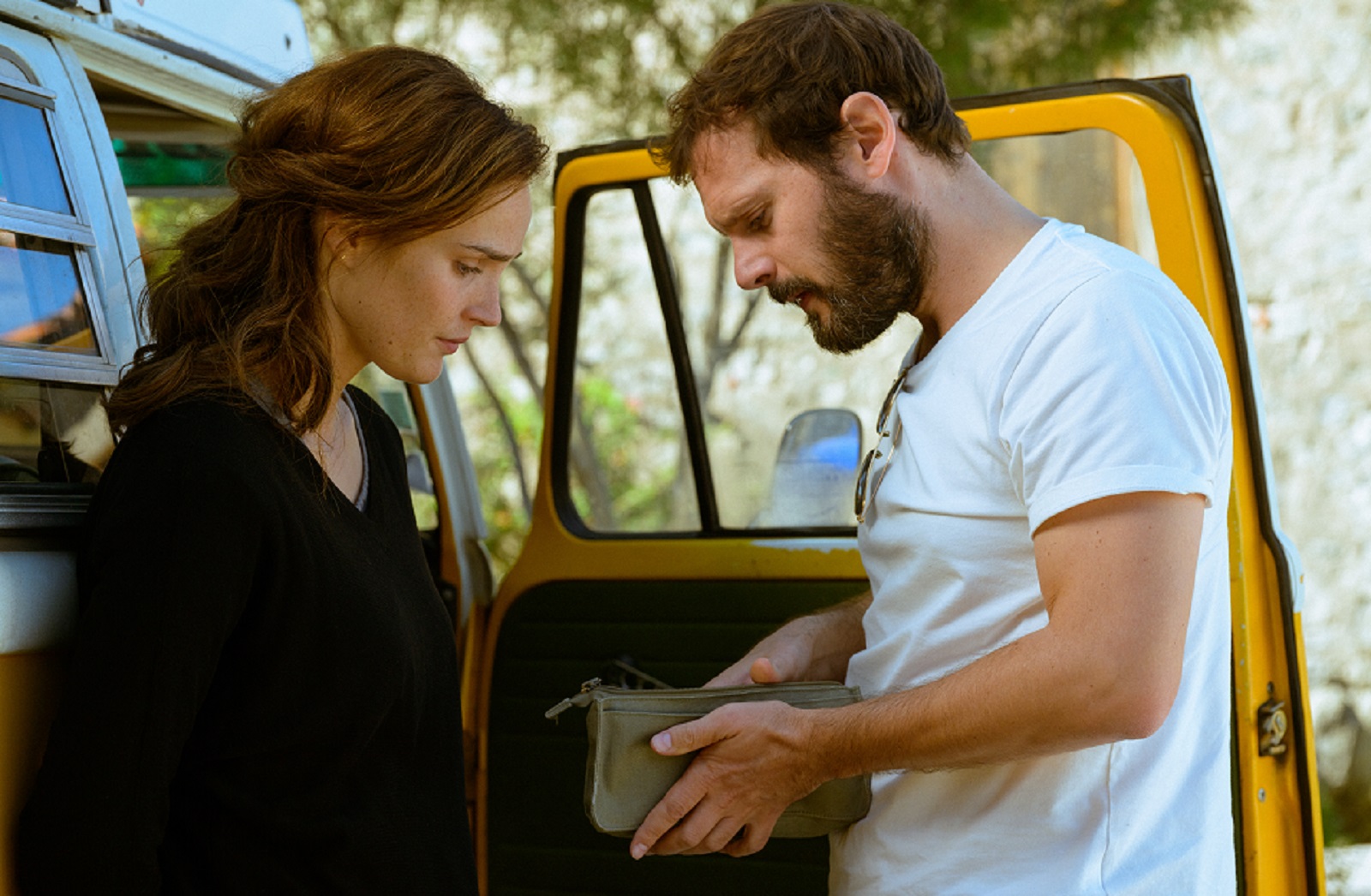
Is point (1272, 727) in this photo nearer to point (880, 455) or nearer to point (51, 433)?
point (880, 455)

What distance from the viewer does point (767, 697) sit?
70.1 inches

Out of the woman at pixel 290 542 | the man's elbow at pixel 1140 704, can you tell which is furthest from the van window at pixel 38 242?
the man's elbow at pixel 1140 704

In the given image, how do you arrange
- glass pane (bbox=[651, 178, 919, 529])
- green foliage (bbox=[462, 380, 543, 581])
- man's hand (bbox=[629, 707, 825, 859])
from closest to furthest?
1. man's hand (bbox=[629, 707, 825, 859])
2. glass pane (bbox=[651, 178, 919, 529])
3. green foliage (bbox=[462, 380, 543, 581])

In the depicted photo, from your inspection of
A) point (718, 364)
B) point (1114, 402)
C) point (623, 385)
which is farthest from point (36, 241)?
point (623, 385)

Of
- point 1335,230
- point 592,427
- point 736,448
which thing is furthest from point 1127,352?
point 592,427

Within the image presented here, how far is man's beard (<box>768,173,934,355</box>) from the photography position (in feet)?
5.85

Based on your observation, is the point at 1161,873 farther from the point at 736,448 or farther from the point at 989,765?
the point at 736,448

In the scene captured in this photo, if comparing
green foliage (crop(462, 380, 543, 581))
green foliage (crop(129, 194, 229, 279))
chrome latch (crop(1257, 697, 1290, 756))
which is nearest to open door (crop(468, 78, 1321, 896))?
chrome latch (crop(1257, 697, 1290, 756))

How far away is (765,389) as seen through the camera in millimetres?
4695

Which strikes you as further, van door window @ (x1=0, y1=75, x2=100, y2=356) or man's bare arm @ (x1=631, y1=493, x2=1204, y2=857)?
van door window @ (x1=0, y1=75, x2=100, y2=356)

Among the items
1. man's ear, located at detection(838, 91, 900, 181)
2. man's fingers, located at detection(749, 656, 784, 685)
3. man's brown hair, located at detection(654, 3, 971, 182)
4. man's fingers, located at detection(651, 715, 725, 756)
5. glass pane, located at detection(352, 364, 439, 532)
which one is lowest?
man's fingers, located at detection(651, 715, 725, 756)

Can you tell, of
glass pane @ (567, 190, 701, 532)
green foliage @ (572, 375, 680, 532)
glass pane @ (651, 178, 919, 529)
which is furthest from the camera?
green foliage @ (572, 375, 680, 532)

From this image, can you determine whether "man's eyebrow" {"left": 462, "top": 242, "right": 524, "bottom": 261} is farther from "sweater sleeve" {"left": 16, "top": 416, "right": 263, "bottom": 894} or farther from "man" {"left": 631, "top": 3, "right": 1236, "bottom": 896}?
"sweater sleeve" {"left": 16, "top": 416, "right": 263, "bottom": 894}

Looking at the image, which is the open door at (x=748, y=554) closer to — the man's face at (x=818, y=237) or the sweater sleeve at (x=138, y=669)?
the man's face at (x=818, y=237)
